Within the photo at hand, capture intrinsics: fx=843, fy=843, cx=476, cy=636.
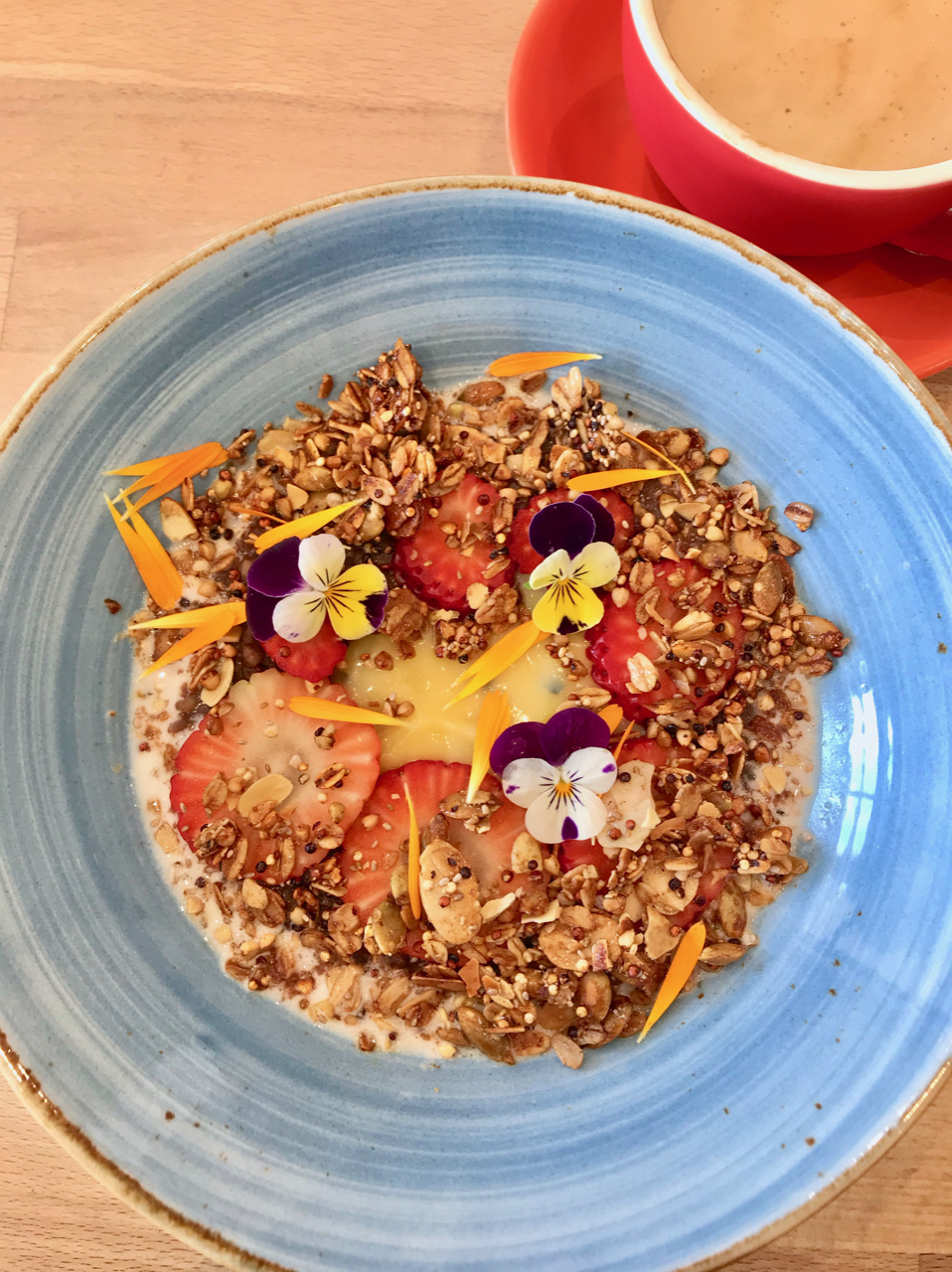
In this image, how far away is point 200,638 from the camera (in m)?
0.67

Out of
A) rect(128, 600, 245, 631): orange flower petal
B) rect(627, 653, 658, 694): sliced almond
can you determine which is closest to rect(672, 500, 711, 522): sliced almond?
rect(627, 653, 658, 694): sliced almond

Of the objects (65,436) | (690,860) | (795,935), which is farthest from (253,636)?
(795,935)

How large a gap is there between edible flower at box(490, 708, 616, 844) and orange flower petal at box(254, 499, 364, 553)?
218 millimetres

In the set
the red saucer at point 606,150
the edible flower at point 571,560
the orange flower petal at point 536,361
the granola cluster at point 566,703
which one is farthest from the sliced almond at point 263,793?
the red saucer at point 606,150

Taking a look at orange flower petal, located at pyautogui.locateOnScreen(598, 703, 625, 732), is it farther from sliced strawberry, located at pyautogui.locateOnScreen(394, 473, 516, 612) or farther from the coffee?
the coffee

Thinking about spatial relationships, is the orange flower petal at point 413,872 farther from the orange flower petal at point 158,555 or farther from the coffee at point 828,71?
the coffee at point 828,71

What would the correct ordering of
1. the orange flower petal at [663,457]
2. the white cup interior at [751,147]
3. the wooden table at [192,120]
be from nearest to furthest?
the white cup interior at [751,147], the orange flower petal at [663,457], the wooden table at [192,120]

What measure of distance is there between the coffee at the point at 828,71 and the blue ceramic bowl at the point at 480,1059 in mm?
99

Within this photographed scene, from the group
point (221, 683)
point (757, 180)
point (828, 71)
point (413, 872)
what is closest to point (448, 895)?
point (413, 872)

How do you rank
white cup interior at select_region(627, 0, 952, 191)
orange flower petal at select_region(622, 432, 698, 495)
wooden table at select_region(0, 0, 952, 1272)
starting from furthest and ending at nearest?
1. wooden table at select_region(0, 0, 952, 1272)
2. orange flower petal at select_region(622, 432, 698, 495)
3. white cup interior at select_region(627, 0, 952, 191)

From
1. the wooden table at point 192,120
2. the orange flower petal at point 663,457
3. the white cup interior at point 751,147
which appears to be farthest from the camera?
the wooden table at point 192,120

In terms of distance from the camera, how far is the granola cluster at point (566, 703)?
637 millimetres

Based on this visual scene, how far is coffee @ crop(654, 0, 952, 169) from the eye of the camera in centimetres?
63

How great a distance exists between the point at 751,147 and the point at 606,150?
21cm
